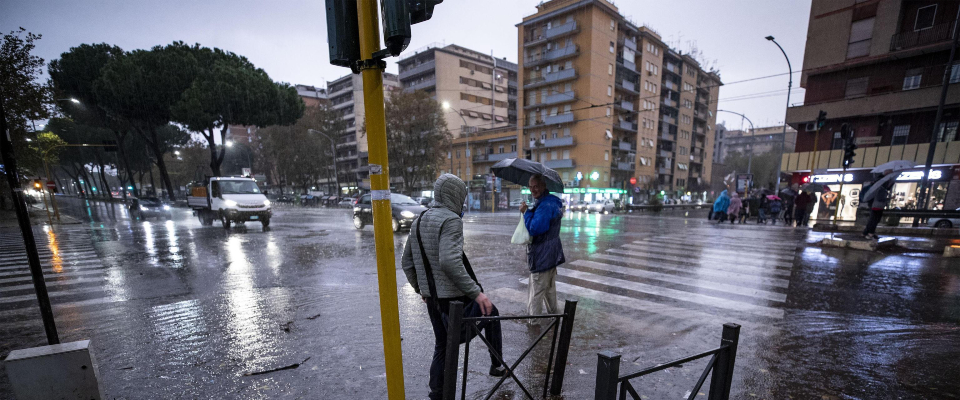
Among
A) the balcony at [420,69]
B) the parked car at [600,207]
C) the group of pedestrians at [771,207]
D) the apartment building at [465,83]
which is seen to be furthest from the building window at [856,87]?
the balcony at [420,69]

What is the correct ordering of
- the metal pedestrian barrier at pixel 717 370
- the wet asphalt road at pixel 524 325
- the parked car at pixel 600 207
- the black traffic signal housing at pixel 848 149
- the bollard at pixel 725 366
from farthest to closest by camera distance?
the parked car at pixel 600 207
the black traffic signal housing at pixel 848 149
the wet asphalt road at pixel 524 325
the bollard at pixel 725 366
the metal pedestrian barrier at pixel 717 370

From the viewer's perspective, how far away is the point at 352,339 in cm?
387

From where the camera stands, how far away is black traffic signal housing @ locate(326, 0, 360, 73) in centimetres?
191

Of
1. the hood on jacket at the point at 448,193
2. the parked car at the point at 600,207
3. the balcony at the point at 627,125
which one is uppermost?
the balcony at the point at 627,125

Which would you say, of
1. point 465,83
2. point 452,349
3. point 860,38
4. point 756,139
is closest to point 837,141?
point 860,38

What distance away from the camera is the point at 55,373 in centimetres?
235

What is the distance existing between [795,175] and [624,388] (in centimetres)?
2840

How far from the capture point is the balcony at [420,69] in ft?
166

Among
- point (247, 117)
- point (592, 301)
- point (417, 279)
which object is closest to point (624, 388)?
point (417, 279)

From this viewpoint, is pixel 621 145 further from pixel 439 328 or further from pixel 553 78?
pixel 439 328

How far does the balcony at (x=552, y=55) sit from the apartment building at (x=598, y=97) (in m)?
0.12

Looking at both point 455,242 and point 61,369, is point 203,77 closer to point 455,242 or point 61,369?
point 61,369

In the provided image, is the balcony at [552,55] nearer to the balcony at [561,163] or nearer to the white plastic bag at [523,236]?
the balcony at [561,163]

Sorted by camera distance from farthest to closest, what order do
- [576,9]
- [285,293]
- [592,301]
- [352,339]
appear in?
1. [576,9]
2. [285,293]
3. [592,301]
4. [352,339]
